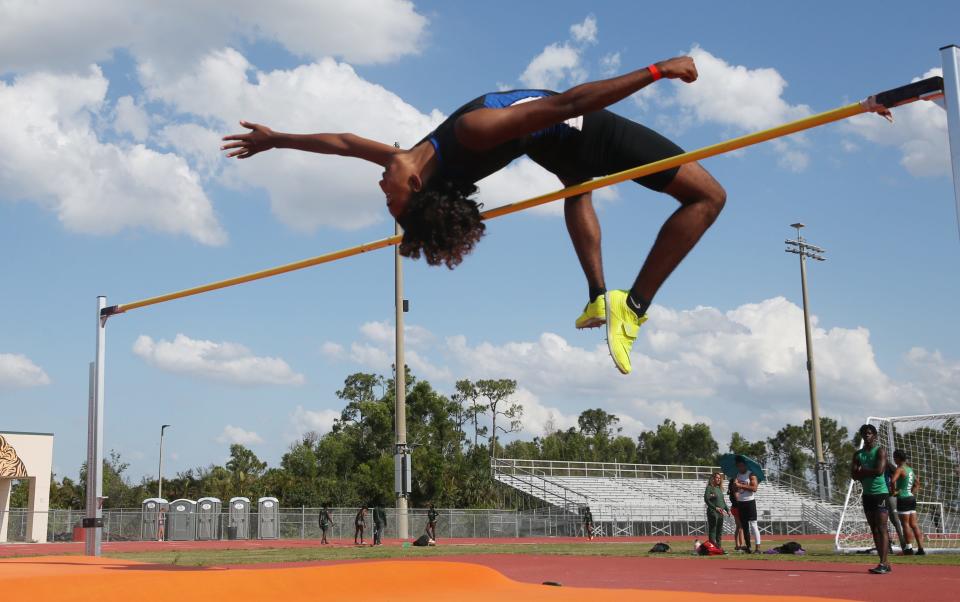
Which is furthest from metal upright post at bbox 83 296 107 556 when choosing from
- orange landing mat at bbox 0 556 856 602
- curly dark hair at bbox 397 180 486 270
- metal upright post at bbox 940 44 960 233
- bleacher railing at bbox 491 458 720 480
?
bleacher railing at bbox 491 458 720 480

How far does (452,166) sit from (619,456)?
56362 mm

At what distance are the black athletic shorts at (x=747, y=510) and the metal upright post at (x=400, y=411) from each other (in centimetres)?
1019

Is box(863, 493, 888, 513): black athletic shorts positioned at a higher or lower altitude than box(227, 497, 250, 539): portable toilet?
higher

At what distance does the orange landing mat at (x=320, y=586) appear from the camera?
4.63m

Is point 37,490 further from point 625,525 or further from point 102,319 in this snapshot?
point 102,319

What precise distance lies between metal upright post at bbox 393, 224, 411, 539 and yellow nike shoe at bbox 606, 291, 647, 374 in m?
16.6

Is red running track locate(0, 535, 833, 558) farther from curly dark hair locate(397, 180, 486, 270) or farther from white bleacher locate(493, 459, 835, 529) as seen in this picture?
curly dark hair locate(397, 180, 486, 270)

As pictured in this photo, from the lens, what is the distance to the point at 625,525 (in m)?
29.8

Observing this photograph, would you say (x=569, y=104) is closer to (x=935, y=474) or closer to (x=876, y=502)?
(x=876, y=502)

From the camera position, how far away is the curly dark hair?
475 cm

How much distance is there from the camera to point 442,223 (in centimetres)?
478

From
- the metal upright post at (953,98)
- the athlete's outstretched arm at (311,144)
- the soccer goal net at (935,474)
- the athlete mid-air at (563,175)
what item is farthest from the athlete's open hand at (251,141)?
the soccer goal net at (935,474)

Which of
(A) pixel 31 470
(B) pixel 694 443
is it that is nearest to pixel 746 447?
(B) pixel 694 443

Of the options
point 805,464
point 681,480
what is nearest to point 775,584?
point 681,480
